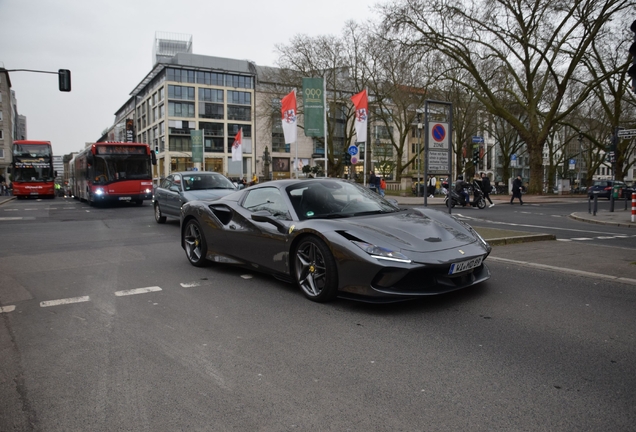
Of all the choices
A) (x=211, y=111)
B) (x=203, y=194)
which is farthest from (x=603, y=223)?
(x=211, y=111)

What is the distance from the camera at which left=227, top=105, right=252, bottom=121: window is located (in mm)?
83938

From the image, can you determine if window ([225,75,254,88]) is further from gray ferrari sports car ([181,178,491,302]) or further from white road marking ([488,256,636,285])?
white road marking ([488,256,636,285])

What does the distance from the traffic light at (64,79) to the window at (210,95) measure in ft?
199

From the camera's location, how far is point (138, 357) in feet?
12.2

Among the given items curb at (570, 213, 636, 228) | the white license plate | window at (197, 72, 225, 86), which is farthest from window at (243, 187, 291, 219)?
window at (197, 72, 225, 86)

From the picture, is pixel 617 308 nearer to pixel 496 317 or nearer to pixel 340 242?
pixel 496 317

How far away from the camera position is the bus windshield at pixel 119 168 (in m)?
22.8

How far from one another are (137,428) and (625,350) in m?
3.32

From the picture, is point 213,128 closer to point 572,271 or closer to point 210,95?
point 210,95

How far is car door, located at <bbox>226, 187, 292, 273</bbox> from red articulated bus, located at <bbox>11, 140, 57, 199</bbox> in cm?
3469

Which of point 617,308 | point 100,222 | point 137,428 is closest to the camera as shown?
point 137,428

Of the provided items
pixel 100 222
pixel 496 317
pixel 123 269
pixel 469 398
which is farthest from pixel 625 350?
pixel 100 222

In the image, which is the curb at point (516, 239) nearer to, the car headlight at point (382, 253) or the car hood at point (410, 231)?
the car hood at point (410, 231)

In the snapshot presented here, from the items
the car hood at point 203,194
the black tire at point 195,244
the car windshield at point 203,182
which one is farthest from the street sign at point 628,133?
the black tire at point 195,244
